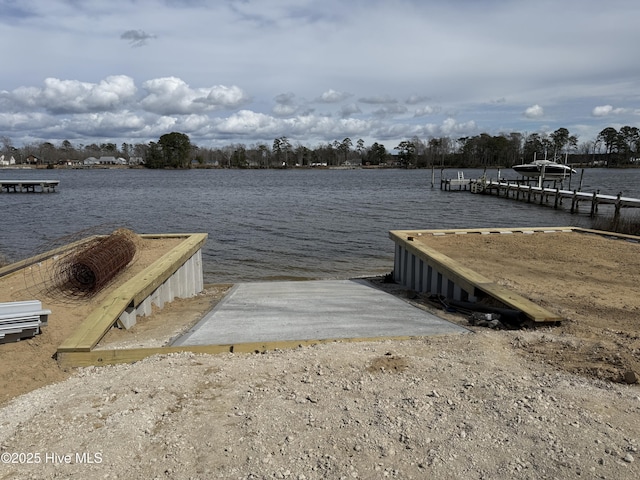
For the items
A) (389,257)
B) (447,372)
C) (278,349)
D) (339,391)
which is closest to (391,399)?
(339,391)

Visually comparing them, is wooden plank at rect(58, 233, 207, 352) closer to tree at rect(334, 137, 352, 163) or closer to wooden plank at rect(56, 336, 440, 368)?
wooden plank at rect(56, 336, 440, 368)

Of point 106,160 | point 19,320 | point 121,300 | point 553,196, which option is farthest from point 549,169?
point 106,160

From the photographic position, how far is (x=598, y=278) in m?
7.90

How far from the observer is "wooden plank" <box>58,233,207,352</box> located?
5.06 metres

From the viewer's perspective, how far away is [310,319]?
6387mm

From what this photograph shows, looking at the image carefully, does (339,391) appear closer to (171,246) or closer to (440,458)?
(440,458)

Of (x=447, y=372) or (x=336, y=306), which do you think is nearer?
(x=447, y=372)

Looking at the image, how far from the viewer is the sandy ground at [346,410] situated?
2998 mm

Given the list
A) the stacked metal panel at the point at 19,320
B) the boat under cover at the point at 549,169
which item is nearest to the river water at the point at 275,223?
the stacked metal panel at the point at 19,320

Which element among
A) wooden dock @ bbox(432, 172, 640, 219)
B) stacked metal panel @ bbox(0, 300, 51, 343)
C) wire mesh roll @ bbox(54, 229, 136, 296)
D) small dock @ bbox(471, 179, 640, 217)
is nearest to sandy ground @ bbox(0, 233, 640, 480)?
stacked metal panel @ bbox(0, 300, 51, 343)

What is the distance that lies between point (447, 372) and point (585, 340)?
1814 mm

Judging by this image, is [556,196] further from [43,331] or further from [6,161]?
[6,161]

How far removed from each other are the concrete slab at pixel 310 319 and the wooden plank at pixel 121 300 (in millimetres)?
887

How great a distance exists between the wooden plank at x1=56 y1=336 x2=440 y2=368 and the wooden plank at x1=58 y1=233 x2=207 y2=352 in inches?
3.4
